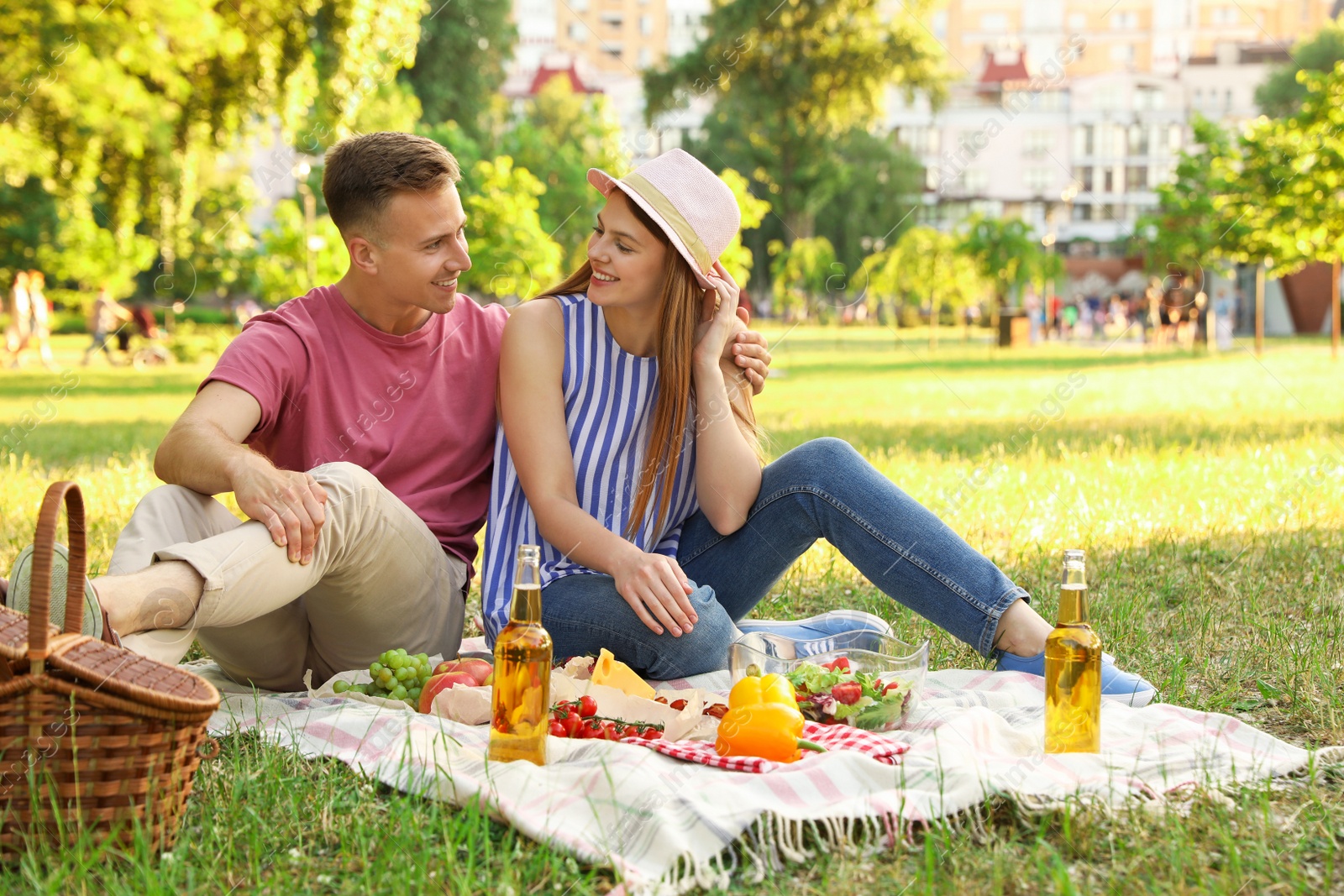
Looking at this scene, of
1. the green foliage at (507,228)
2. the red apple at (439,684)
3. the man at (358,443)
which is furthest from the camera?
the green foliage at (507,228)

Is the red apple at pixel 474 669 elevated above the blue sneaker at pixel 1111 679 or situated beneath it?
elevated above

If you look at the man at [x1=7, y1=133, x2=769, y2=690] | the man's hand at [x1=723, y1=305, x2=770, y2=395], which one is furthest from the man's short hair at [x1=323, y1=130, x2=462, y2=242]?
the man's hand at [x1=723, y1=305, x2=770, y2=395]

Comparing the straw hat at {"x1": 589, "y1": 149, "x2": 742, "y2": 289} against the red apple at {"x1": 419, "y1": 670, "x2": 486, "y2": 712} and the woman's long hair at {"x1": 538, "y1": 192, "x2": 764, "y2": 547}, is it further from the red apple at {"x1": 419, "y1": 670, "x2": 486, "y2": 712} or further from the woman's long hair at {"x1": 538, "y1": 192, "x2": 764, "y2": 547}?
Answer: the red apple at {"x1": 419, "y1": 670, "x2": 486, "y2": 712}

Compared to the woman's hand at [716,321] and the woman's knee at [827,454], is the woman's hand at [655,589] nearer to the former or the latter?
the woman's knee at [827,454]

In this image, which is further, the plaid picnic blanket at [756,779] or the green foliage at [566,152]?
the green foliage at [566,152]

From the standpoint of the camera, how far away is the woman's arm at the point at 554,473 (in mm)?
2988

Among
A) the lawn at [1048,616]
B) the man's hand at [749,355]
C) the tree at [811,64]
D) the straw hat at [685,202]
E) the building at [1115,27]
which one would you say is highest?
the building at [1115,27]

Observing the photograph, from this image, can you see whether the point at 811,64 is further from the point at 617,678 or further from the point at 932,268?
the point at 617,678

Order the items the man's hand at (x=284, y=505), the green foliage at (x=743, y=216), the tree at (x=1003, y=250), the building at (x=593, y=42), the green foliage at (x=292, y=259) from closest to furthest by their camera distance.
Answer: the man's hand at (x=284, y=505)
the green foliage at (x=292, y=259)
the green foliage at (x=743, y=216)
the tree at (x=1003, y=250)
the building at (x=593, y=42)

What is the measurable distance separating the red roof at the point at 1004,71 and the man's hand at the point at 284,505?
75188mm

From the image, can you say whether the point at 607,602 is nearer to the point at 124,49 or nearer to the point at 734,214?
the point at 734,214

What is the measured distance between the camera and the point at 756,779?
233 centimetres

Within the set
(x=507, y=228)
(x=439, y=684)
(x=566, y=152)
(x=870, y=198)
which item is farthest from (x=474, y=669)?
(x=870, y=198)

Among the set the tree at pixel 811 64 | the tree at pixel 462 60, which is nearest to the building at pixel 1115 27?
the tree at pixel 462 60
